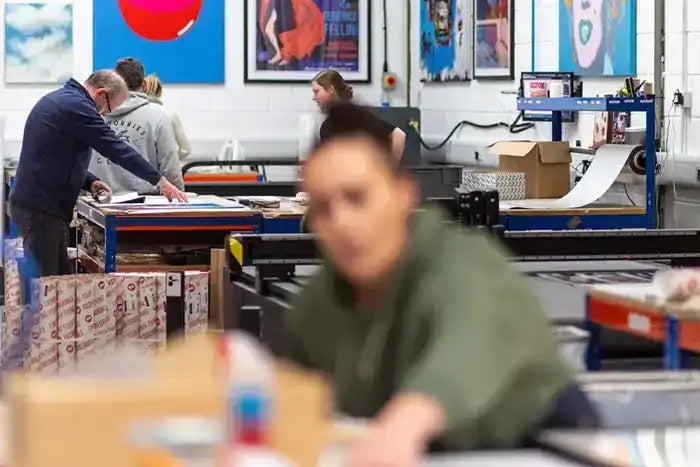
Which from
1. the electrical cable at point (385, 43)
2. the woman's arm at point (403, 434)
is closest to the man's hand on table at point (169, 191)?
the electrical cable at point (385, 43)

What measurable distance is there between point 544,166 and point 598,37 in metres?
1.04

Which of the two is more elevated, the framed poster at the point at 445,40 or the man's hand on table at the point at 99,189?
the framed poster at the point at 445,40

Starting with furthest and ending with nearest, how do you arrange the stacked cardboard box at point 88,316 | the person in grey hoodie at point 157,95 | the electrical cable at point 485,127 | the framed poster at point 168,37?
1. the framed poster at point 168,37
2. the electrical cable at point 485,127
3. the person in grey hoodie at point 157,95
4. the stacked cardboard box at point 88,316

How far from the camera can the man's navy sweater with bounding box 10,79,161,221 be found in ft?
22.8

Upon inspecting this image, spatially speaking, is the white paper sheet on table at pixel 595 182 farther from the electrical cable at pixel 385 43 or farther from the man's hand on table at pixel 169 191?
the electrical cable at pixel 385 43

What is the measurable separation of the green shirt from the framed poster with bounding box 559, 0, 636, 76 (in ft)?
20.6

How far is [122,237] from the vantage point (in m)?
7.11

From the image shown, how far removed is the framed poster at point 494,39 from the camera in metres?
9.89

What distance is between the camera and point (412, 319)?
1.92 meters

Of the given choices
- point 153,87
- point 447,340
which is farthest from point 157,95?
point 447,340

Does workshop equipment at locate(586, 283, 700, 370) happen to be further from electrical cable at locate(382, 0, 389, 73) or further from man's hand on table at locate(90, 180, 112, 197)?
electrical cable at locate(382, 0, 389, 73)

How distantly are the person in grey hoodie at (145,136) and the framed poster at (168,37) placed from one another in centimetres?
343

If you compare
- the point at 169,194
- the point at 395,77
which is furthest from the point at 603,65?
the point at 395,77

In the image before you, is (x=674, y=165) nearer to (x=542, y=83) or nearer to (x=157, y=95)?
(x=542, y=83)
